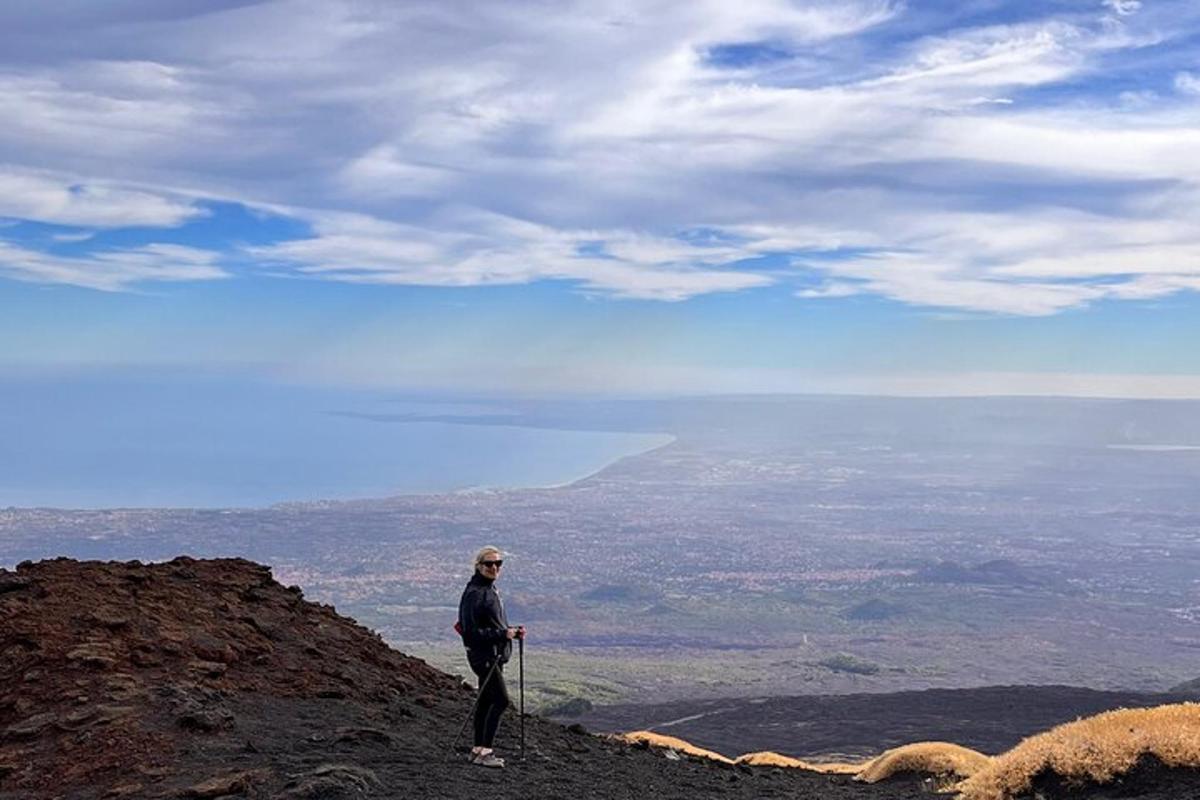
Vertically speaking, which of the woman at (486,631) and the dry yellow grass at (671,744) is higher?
the woman at (486,631)

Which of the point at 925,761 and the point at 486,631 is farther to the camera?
the point at 925,761

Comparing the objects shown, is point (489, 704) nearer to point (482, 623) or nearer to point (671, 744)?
point (482, 623)

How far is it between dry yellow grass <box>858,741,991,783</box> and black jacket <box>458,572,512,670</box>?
35.4 ft

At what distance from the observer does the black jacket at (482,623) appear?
57.3 ft

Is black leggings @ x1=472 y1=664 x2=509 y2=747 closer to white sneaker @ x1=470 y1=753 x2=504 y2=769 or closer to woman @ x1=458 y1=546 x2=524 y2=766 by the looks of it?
woman @ x1=458 y1=546 x2=524 y2=766

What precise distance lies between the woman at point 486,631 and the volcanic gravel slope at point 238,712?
104cm

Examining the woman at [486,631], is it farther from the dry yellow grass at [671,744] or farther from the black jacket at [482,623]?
the dry yellow grass at [671,744]

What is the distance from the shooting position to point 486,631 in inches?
691

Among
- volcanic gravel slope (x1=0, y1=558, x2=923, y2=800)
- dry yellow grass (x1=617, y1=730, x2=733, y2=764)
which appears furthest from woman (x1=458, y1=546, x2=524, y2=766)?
dry yellow grass (x1=617, y1=730, x2=733, y2=764)

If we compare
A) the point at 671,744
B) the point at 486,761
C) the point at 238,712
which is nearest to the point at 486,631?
the point at 486,761

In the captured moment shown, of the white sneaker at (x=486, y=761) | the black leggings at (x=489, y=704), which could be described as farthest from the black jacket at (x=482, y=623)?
the white sneaker at (x=486, y=761)

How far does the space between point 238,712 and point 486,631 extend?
4186 millimetres

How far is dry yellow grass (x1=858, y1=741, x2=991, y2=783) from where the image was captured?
80.3 ft

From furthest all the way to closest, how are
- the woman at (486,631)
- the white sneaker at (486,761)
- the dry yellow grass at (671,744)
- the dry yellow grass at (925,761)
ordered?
the dry yellow grass at (671,744), the dry yellow grass at (925,761), the white sneaker at (486,761), the woman at (486,631)
